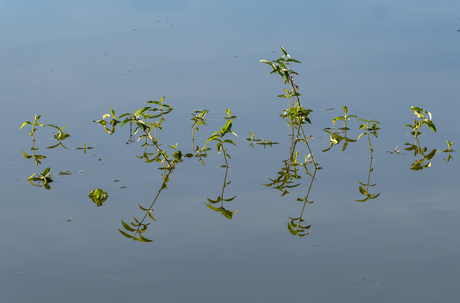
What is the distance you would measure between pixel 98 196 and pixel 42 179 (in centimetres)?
47

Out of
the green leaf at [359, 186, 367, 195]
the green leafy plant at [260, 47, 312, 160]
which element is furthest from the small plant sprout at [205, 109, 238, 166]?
the green leaf at [359, 186, 367, 195]

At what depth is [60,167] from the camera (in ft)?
11.1

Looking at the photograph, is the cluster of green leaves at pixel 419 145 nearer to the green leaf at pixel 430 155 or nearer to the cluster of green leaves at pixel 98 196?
the green leaf at pixel 430 155

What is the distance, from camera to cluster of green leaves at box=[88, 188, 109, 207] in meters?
2.94

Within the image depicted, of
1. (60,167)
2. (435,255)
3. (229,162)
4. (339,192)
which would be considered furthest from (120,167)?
(435,255)

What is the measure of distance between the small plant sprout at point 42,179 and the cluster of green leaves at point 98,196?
0.34 meters

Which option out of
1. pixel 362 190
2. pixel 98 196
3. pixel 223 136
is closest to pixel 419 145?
pixel 362 190

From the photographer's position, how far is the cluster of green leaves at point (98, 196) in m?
2.94

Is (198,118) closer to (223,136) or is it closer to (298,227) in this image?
(223,136)

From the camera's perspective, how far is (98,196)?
295 centimetres

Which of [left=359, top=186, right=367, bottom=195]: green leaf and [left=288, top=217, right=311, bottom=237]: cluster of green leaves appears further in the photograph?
[left=359, top=186, right=367, bottom=195]: green leaf

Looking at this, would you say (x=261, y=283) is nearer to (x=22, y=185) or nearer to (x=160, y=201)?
(x=160, y=201)

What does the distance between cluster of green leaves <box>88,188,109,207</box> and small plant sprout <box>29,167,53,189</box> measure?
1.12 feet

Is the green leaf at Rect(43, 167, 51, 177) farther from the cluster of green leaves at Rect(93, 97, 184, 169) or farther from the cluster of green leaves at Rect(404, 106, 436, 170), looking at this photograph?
the cluster of green leaves at Rect(404, 106, 436, 170)
